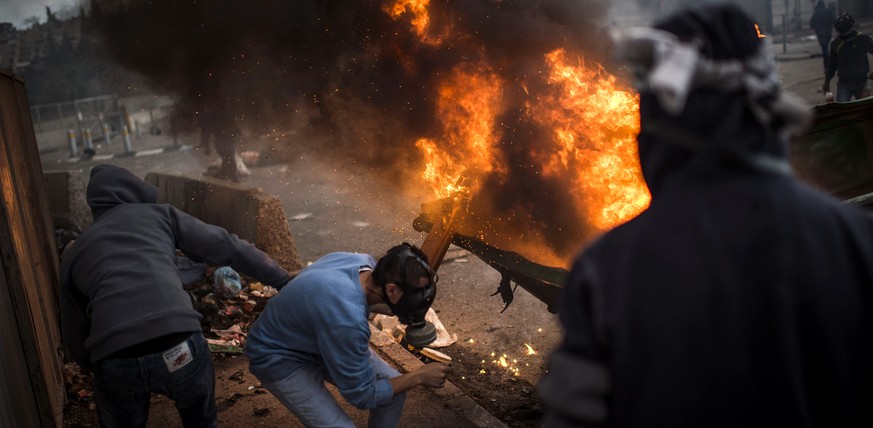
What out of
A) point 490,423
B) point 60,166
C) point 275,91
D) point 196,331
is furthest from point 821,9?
point 60,166

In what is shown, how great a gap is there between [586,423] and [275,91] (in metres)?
7.40

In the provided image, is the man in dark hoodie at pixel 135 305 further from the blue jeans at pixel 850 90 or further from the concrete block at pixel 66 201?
the blue jeans at pixel 850 90

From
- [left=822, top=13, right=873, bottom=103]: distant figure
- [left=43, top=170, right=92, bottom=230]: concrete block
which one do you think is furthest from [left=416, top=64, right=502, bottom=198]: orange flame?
[left=822, top=13, right=873, bottom=103]: distant figure

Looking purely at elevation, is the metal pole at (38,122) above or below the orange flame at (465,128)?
above

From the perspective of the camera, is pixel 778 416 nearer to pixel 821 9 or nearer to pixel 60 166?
pixel 821 9

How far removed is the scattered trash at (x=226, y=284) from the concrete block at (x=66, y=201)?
4235 mm

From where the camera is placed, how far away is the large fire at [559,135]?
5.56 meters

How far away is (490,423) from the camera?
4.28m

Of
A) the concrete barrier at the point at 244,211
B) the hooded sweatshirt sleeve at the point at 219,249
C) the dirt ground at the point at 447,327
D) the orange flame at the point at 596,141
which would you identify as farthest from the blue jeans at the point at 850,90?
the hooded sweatshirt sleeve at the point at 219,249

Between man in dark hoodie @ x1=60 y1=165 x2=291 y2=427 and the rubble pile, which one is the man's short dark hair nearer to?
man in dark hoodie @ x1=60 y1=165 x2=291 y2=427

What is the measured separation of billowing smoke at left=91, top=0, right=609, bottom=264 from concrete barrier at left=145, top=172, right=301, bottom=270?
1180 mm

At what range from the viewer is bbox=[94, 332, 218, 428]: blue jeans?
3.17m

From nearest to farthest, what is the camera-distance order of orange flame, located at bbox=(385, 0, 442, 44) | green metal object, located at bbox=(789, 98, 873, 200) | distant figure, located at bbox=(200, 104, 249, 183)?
green metal object, located at bbox=(789, 98, 873, 200) → orange flame, located at bbox=(385, 0, 442, 44) → distant figure, located at bbox=(200, 104, 249, 183)

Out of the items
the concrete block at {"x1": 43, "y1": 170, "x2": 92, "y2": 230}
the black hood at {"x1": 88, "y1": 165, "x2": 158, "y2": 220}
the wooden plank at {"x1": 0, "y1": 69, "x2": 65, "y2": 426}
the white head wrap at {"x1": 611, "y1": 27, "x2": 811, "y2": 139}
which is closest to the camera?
the white head wrap at {"x1": 611, "y1": 27, "x2": 811, "y2": 139}
